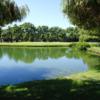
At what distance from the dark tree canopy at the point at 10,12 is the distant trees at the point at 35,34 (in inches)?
3777

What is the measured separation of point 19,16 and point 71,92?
3902 millimetres

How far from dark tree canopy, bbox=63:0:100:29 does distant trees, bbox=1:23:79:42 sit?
95.0 metres

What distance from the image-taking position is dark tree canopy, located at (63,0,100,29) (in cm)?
1023

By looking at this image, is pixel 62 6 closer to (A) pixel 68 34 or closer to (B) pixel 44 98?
(B) pixel 44 98

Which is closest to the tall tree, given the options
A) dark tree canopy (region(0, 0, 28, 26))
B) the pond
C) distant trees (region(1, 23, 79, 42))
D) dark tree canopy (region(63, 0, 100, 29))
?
dark tree canopy (region(0, 0, 28, 26))

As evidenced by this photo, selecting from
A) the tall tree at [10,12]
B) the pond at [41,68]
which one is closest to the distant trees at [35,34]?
the pond at [41,68]

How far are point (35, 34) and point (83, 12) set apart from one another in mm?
104559

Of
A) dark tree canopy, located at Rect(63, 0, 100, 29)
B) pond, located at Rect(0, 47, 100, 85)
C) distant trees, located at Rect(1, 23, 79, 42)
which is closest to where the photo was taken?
dark tree canopy, located at Rect(63, 0, 100, 29)

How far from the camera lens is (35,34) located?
378ft

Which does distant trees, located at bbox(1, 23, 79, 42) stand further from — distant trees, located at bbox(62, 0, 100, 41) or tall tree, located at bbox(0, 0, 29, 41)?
tall tree, located at bbox(0, 0, 29, 41)

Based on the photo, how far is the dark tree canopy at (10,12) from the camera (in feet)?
33.6

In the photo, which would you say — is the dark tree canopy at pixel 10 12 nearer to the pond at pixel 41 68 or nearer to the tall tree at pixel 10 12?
the tall tree at pixel 10 12

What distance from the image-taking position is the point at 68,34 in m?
112

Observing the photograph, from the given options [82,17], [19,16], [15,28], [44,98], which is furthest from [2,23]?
[15,28]
